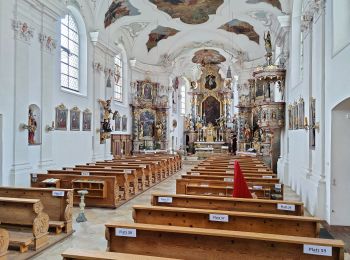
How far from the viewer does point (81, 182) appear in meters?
7.86

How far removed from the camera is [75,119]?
40.5 feet

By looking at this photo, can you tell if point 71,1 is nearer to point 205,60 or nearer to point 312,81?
point 312,81

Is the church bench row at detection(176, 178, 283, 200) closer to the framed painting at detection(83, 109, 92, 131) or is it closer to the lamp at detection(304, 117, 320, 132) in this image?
the lamp at detection(304, 117, 320, 132)

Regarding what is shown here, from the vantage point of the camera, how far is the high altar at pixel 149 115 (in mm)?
19578

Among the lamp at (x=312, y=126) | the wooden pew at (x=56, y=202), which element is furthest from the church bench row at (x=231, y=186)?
the wooden pew at (x=56, y=202)

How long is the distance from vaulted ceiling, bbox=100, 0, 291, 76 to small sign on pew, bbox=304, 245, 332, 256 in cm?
1078

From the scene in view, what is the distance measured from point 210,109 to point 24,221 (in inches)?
980

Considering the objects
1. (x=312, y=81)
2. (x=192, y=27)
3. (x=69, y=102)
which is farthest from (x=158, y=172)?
(x=192, y=27)

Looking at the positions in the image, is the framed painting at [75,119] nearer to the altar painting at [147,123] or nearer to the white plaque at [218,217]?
the altar painting at [147,123]

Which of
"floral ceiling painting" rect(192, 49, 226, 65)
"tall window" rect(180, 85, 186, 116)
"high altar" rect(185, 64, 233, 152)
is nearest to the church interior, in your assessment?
"floral ceiling painting" rect(192, 49, 226, 65)

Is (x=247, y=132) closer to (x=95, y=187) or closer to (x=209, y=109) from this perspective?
(x=209, y=109)

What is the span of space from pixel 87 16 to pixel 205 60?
14.8 metres

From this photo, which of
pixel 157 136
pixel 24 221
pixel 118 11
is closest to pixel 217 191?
pixel 24 221

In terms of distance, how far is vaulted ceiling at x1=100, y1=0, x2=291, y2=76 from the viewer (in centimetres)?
1498
